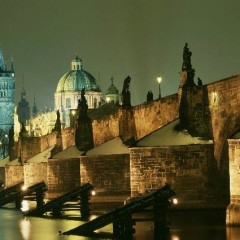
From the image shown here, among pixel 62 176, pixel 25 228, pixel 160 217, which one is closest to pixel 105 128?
pixel 62 176

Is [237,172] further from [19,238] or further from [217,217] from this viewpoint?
[19,238]

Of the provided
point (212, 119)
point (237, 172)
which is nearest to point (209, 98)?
point (212, 119)

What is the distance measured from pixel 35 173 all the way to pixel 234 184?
135ft

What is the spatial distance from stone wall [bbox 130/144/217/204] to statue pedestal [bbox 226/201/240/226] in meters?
8.06

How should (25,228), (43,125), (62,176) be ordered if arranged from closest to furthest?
(25,228) → (62,176) → (43,125)

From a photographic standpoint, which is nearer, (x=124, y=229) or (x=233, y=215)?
(x=124, y=229)

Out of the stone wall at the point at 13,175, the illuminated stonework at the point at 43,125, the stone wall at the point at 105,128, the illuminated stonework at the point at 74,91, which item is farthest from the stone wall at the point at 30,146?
the illuminated stonework at the point at 74,91

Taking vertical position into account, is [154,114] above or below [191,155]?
above

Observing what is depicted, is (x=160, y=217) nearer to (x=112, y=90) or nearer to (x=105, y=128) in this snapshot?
(x=105, y=128)

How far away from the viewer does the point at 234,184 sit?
31031mm

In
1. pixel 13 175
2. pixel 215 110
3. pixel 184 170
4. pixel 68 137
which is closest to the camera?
pixel 184 170

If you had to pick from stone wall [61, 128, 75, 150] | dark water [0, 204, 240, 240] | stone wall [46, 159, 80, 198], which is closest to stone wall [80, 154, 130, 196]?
dark water [0, 204, 240, 240]

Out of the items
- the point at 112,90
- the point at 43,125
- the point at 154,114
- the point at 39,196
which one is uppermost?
the point at 112,90

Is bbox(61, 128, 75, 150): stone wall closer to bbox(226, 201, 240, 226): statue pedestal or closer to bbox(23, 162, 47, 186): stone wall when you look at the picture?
bbox(23, 162, 47, 186): stone wall
